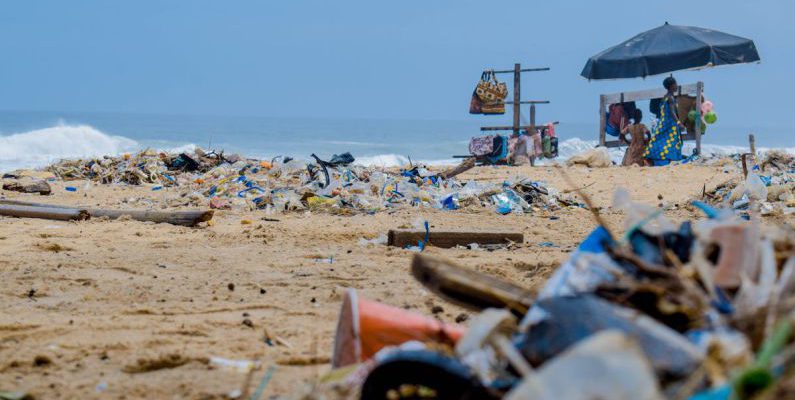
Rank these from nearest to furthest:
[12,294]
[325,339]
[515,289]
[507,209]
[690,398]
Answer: [690,398], [515,289], [325,339], [12,294], [507,209]

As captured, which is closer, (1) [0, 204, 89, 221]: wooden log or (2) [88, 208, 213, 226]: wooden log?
(2) [88, 208, 213, 226]: wooden log

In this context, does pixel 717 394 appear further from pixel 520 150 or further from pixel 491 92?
pixel 491 92

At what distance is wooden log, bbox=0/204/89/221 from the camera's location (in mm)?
8062

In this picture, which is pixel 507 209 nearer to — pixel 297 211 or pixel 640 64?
pixel 297 211

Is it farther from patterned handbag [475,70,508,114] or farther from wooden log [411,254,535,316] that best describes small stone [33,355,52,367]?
patterned handbag [475,70,508,114]

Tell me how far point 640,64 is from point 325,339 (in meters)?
12.2

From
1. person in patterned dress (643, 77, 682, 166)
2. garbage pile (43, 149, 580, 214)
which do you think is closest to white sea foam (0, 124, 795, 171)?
person in patterned dress (643, 77, 682, 166)

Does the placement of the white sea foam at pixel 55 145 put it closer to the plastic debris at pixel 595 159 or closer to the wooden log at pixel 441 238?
the plastic debris at pixel 595 159

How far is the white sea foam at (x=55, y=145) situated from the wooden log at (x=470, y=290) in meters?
26.8

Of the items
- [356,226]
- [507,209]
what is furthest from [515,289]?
[507,209]

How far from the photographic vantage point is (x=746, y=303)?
1884mm

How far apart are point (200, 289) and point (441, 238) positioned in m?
2.22

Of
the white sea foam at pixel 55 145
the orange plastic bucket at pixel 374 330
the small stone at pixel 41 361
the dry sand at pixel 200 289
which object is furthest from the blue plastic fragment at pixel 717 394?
the white sea foam at pixel 55 145

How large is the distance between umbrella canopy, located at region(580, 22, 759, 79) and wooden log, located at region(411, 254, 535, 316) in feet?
42.8
